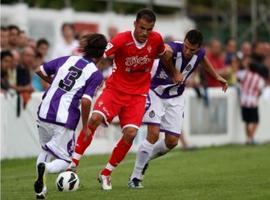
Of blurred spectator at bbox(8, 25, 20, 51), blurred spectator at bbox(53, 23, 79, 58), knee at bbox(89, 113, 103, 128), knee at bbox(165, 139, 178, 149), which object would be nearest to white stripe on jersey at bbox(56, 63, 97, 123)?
knee at bbox(89, 113, 103, 128)

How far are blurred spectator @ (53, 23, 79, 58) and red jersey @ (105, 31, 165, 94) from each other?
811cm

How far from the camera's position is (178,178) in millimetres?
15141

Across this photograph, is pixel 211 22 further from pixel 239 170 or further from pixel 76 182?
pixel 76 182

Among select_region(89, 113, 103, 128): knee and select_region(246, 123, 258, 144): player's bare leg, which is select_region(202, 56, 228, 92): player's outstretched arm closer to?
select_region(89, 113, 103, 128): knee

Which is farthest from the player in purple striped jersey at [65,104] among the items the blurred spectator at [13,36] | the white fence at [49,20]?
the white fence at [49,20]

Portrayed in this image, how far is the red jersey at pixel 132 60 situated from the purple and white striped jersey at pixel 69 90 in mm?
703

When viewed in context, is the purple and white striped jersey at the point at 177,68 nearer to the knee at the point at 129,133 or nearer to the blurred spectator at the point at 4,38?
the knee at the point at 129,133

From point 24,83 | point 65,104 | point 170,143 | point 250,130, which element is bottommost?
point 250,130

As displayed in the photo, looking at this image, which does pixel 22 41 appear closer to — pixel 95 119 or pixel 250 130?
pixel 250 130

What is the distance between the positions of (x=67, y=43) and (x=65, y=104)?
31.3 ft

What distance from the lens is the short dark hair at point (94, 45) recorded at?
1257 cm

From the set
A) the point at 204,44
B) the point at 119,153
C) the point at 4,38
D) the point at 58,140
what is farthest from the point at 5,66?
the point at 204,44

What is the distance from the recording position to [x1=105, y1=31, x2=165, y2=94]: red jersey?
13.1 meters

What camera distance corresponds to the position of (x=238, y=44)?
103ft
